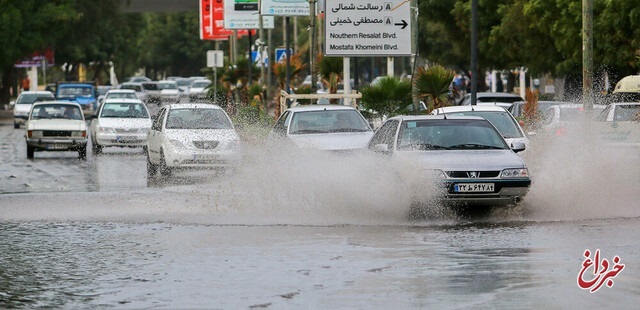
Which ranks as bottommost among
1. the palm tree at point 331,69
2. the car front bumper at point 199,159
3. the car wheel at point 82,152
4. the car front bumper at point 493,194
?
the car wheel at point 82,152

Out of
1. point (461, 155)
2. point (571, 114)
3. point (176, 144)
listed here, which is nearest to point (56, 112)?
point (176, 144)

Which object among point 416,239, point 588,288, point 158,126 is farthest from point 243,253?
point 158,126

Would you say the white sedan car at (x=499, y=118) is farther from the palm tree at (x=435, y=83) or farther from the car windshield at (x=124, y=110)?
the car windshield at (x=124, y=110)

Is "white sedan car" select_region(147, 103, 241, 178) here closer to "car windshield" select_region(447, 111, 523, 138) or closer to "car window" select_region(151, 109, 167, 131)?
"car window" select_region(151, 109, 167, 131)

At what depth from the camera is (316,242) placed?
1623 cm

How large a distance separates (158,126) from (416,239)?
15103 mm

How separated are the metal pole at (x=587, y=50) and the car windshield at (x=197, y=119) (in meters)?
7.45

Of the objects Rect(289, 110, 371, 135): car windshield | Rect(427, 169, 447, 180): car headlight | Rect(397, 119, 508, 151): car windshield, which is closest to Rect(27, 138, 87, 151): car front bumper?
Rect(289, 110, 371, 135): car windshield

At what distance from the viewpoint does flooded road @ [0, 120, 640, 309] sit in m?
11.9

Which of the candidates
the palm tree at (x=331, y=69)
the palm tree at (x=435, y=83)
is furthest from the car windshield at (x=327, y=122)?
the palm tree at (x=331, y=69)

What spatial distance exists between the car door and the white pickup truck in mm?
8491

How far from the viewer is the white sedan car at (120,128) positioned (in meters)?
41.1

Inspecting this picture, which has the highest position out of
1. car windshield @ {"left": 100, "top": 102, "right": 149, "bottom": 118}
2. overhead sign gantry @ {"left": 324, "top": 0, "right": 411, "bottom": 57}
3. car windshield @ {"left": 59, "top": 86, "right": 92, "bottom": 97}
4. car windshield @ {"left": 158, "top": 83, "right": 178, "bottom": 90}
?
overhead sign gantry @ {"left": 324, "top": 0, "right": 411, "bottom": 57}

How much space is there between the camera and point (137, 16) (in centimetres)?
11575
